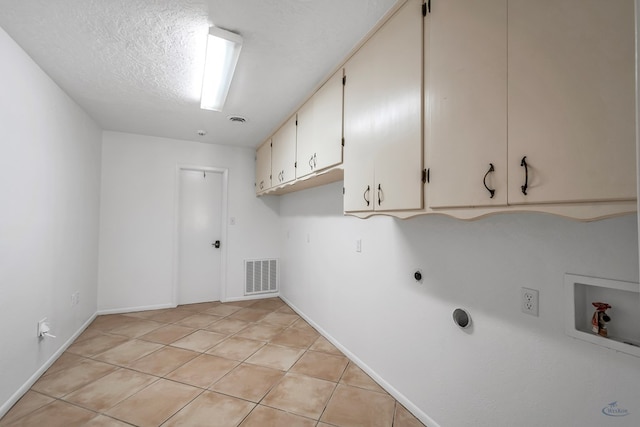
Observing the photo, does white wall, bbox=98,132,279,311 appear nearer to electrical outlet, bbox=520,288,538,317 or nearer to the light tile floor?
the light tile floor

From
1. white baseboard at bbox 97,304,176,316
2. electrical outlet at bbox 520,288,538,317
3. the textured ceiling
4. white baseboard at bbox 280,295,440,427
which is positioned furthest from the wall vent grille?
electrical outlet at bbox 520,288,538,317

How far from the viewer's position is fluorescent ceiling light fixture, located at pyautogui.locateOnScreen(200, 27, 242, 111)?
1691 mm

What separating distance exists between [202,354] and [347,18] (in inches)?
119

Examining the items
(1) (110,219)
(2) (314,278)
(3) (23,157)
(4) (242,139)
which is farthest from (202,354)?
(4) (242,139)

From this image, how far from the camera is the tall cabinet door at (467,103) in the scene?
3.26 ft

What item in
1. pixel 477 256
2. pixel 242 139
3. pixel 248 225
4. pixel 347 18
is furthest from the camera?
pixel 248 225

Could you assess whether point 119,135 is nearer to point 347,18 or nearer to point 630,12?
point 347,18

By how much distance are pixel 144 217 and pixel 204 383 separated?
2672mm

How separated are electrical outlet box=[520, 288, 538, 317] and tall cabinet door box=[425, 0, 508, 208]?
0.53 metres

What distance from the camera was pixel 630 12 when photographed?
0.70 m

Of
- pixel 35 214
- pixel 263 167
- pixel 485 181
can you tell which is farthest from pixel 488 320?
pixel 263 167

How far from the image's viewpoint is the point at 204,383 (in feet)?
7.01

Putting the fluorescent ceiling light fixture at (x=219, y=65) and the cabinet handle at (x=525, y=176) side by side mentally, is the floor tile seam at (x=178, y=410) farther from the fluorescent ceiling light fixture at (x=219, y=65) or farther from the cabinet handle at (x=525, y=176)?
the fluorescent ceiling light fixture at (x=219, y=65)
